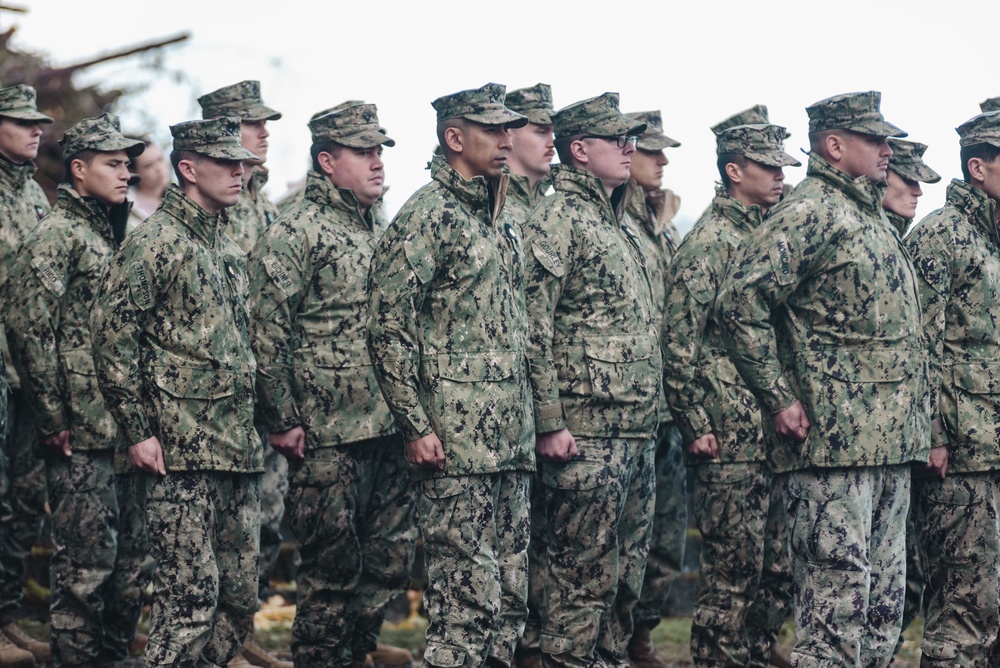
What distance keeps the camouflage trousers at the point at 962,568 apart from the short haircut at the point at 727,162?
2.06 metres

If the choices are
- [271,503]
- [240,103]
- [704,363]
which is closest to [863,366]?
[704,363]

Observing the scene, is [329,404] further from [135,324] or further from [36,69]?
[36,69]

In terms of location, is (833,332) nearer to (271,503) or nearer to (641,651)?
(641,651)

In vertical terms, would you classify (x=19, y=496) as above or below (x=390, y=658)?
above

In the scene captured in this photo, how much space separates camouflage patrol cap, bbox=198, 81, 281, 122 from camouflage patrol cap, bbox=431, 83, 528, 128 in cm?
241

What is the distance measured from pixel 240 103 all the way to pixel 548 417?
10.5ft

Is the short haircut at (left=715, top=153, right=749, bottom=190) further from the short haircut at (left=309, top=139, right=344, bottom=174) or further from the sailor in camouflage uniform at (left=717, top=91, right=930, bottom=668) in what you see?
the short haircut at (left=309, top=139, right=344, bottom=174)

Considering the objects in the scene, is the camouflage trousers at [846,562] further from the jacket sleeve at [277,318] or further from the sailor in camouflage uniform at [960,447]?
the jacket sleeve at [277,318]

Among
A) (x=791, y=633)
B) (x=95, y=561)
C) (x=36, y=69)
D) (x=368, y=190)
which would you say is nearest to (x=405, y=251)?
(x=368, y=190)

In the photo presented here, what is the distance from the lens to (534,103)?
26.2ft

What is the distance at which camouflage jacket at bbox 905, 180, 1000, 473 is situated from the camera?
6582 mm

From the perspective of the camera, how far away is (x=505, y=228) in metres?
6.11

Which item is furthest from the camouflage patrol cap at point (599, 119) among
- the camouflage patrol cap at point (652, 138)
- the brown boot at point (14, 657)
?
the brown boot at point (14, 657)

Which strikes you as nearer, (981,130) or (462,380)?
(462,380)
